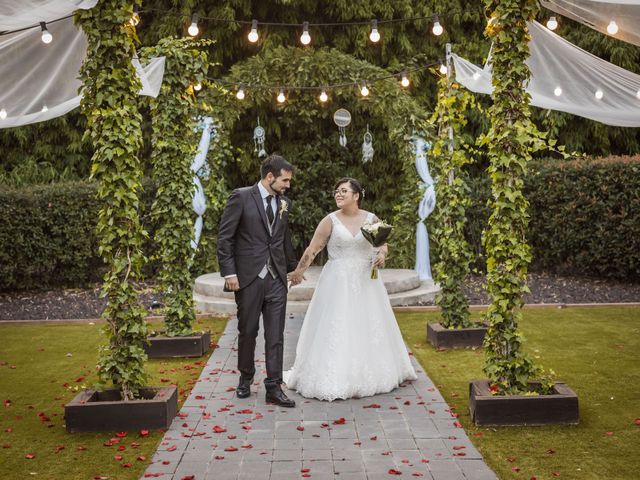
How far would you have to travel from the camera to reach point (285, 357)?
8.70m

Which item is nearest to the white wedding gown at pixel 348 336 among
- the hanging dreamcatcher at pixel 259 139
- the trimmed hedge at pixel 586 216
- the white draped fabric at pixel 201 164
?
the white draped fabric at pixel 201 164

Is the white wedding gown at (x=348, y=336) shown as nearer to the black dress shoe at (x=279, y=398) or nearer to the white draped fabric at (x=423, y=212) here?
the black dress shoe at (x=279, y=398)

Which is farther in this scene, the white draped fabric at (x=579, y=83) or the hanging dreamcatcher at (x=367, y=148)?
the hanging dreamcatcher at (x=367, y=148)

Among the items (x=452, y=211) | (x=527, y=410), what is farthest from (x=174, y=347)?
(x=527, y=410)

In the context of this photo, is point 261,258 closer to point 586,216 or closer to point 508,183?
point 508,183

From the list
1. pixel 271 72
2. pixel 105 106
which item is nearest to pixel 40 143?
pixel 271 72

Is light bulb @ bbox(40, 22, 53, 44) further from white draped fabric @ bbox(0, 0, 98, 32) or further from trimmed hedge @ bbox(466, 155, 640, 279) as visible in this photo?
trimmed hedge @ bbox(466, 155, 640, 279)

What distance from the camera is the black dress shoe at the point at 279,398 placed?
6.53 meters

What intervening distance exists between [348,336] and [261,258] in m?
1.09

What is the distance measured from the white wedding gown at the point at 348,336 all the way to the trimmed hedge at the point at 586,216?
24.3ft

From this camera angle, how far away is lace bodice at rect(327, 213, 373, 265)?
721cm

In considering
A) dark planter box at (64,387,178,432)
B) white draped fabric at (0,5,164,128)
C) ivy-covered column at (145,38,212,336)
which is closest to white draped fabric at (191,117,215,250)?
ivy-covered column at (145,38,212,336)

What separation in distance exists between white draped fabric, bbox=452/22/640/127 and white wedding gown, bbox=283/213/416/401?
2.37 metres

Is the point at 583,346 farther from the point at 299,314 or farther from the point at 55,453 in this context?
the point at 55,453
